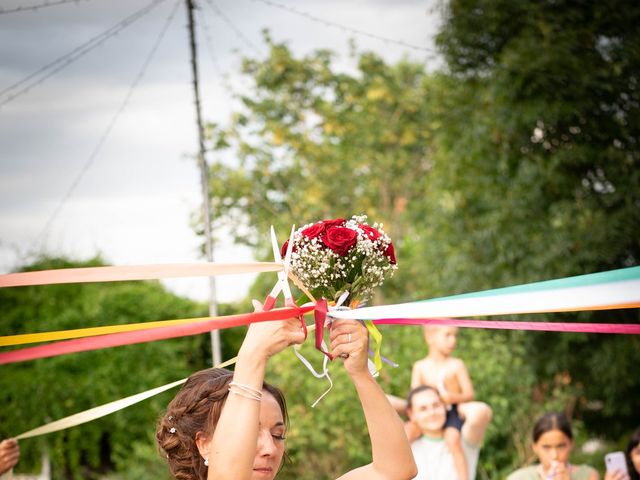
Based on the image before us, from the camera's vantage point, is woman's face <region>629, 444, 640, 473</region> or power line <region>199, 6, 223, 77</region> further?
power line <region>199, 6, 223, 77</region>

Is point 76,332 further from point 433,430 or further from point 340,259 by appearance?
point 433,430

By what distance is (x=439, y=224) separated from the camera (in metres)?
12.5

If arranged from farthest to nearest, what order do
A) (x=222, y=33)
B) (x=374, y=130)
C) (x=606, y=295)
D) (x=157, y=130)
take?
(x=374, y=130)
(x=157, y=130)
(x=222, y=33)
(x=606, y=295)

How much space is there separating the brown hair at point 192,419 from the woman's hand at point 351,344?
20cm

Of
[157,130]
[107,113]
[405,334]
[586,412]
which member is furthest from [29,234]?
[586,412]

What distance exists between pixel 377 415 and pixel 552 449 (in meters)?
2.97

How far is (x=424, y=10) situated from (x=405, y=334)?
4784 mm

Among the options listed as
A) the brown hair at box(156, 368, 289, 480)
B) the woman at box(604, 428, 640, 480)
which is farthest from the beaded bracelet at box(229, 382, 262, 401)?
the woman at box(604, 428, 640, 480)

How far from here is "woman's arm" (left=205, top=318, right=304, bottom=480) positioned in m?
1.83

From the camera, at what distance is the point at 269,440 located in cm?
211

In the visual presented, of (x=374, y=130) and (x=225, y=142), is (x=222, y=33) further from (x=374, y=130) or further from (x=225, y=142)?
(x=374, y=130)

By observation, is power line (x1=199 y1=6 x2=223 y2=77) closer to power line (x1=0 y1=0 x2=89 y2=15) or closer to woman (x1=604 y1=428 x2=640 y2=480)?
power line (x1=0 y1=0 x2=89 y2=15)

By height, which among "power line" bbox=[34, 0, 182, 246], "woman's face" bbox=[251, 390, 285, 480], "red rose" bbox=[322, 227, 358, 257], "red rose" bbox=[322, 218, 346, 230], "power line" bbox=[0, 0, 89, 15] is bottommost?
"woman's face" bbox=[251, 390, 285, 480]

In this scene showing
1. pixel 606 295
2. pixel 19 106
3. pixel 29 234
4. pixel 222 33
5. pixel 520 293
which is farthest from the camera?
pixel 222 33
